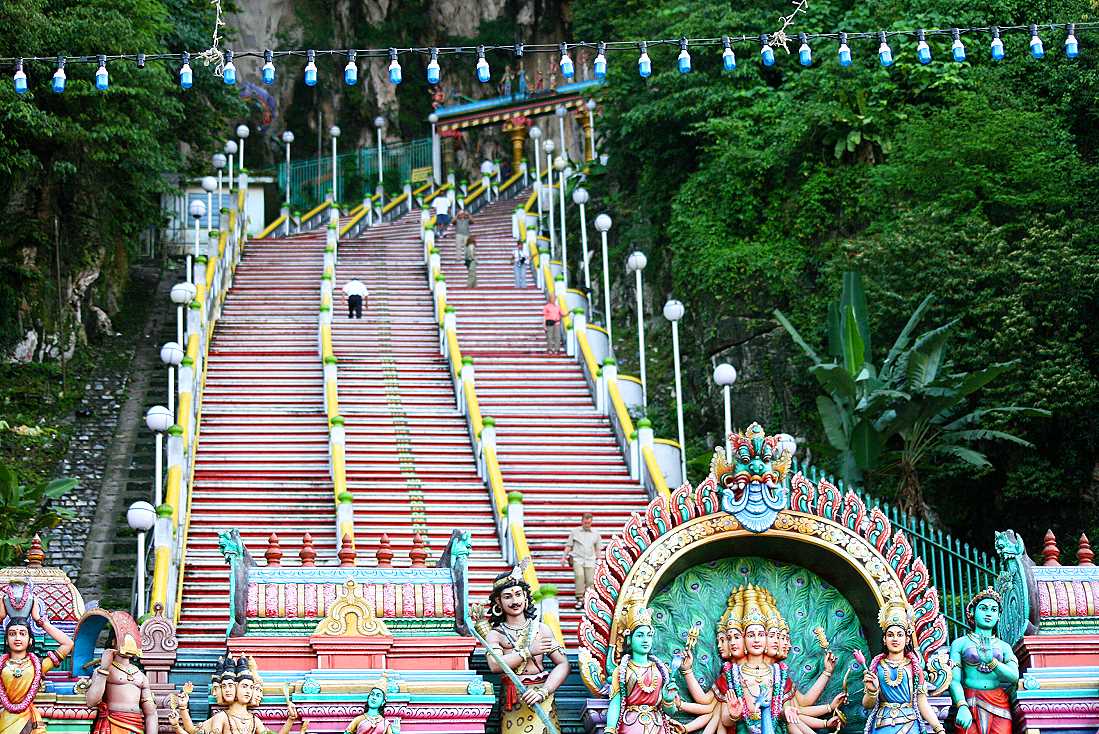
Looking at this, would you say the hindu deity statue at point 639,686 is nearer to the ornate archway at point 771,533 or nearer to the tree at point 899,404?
the ornate archway at point 771,533

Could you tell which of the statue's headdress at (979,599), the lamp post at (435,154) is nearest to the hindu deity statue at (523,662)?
the statue's headdress at (979,599)

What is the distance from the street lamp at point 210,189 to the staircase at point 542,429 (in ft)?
17.0

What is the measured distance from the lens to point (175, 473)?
24.8m

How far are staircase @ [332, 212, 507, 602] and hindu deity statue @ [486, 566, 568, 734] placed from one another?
8.06m

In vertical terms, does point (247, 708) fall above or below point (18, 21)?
below

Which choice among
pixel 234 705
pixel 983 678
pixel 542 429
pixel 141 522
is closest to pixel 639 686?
pixel 983 678

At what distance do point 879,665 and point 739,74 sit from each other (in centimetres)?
2403

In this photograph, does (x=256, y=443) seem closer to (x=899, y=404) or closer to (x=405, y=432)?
(x=405, y=432)

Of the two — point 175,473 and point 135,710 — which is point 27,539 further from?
point 135,710

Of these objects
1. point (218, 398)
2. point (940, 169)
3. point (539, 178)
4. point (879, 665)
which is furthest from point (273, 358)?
point (879, 665)

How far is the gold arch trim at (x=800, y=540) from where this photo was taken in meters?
14.5

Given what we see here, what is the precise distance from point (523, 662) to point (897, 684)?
2.75 m

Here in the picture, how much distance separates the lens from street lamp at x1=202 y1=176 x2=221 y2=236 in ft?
123

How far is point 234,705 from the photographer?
45.1 ft
